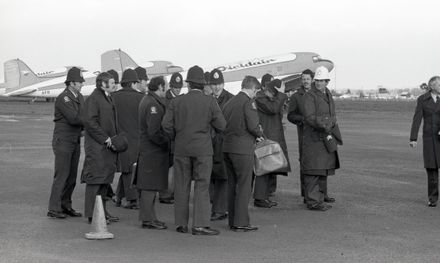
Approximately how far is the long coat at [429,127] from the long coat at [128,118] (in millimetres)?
4484

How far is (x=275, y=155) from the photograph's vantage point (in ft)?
30.7

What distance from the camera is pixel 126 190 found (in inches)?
396

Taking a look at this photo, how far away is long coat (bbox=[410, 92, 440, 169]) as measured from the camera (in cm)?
1023

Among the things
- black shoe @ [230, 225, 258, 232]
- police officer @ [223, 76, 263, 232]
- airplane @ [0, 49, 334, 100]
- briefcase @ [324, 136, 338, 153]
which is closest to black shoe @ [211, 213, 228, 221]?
police officer @ [223, 76, 263, 232]

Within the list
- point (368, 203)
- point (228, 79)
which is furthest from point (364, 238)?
point (228, 79)

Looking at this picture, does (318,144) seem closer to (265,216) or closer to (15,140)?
(265,216)

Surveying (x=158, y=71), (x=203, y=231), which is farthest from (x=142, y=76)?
(x=158, y=71)

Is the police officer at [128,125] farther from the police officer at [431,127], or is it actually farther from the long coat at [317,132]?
the police officer at [431,127]

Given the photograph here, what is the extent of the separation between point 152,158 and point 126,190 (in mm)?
1819

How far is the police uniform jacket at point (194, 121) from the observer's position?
7973 mm

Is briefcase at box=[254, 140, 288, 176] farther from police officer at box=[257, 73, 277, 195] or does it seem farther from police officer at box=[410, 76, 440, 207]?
police officer at box=[410, 76, 440, 207]

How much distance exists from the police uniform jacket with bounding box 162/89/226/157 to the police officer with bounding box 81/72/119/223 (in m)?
0.95

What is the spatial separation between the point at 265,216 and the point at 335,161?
1615mm

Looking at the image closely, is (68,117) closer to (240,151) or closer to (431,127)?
(240,151)
